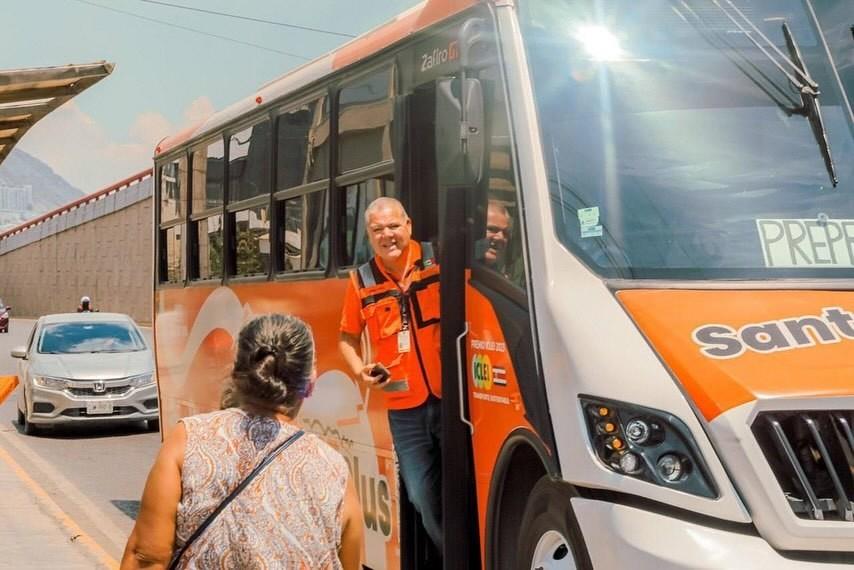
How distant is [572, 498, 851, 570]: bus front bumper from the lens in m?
4.26

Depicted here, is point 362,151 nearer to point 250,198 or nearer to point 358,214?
point 358,214

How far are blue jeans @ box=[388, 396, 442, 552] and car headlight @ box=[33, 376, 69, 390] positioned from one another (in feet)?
36.8

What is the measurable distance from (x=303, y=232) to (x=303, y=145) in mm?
510

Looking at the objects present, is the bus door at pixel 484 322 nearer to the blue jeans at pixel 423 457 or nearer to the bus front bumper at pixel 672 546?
the blue jeans at pixel 423 457

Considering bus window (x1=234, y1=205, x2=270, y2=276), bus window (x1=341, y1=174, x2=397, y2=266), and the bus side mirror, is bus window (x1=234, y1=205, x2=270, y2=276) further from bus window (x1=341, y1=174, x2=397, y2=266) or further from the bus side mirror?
the bus side mirror

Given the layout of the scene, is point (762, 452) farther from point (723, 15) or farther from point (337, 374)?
point (337, 374)

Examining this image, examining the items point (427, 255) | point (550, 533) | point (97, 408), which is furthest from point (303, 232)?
point (97, 408)

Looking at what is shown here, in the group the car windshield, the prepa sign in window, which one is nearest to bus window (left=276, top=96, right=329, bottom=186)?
the prepa sign in window

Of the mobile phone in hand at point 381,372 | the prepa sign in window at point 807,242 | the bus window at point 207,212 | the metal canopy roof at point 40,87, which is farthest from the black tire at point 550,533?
the metal canopy roof at point 40,87

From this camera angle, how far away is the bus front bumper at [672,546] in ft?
14.0

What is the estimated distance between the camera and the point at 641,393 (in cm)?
455

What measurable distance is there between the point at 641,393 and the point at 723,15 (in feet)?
6.13

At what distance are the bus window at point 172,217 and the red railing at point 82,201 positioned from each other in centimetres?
4984

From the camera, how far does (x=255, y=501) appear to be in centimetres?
343
